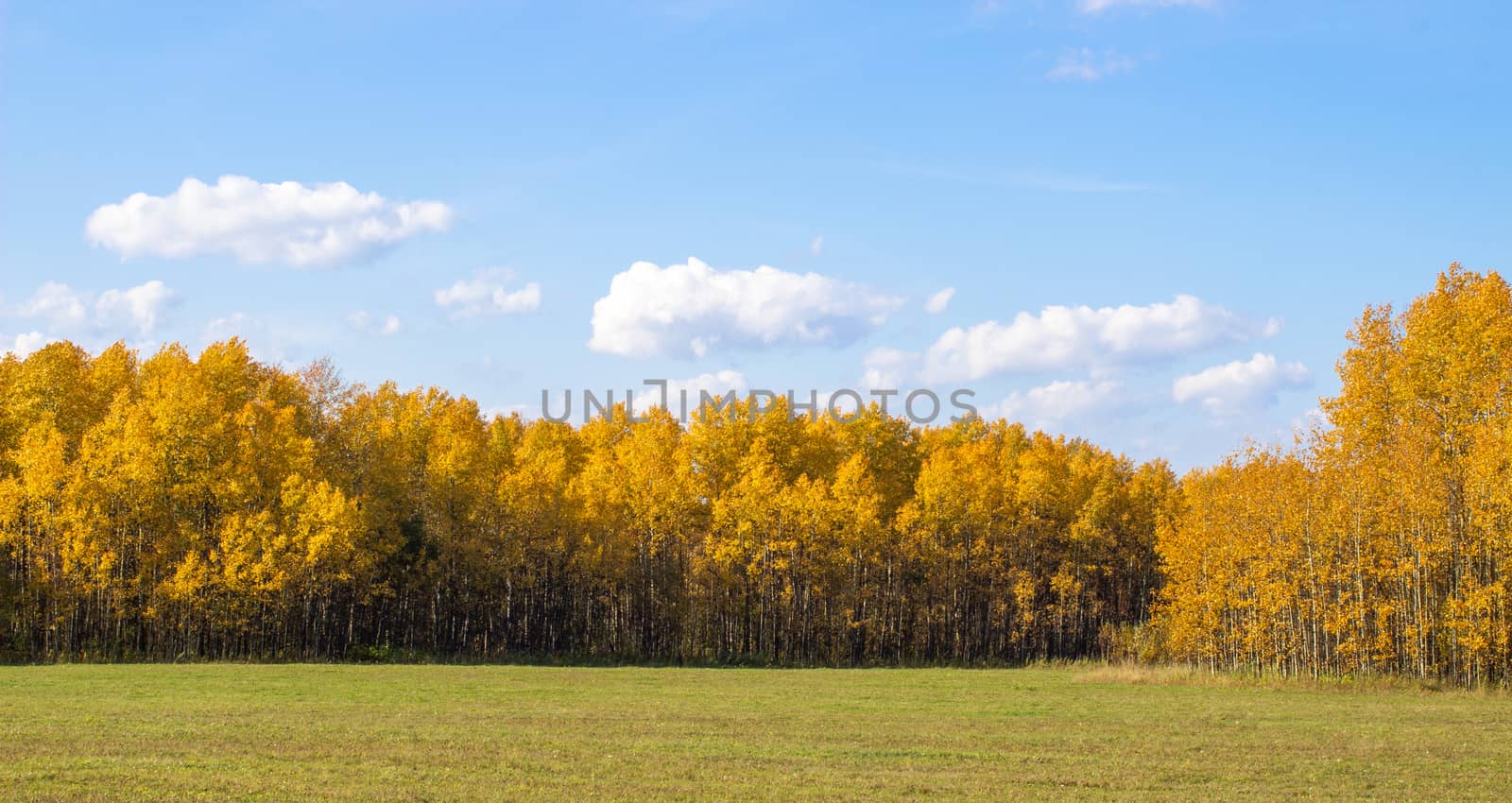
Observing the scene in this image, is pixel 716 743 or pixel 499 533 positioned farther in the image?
pixel 499 533

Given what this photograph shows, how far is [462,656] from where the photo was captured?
60.9m

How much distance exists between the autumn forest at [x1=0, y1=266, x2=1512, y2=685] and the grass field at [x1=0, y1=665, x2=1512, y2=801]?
701 cm

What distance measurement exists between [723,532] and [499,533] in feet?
41.5

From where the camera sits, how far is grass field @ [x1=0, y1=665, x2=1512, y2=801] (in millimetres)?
18375

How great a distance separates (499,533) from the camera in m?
65.9

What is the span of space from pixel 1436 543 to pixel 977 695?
59.3 feet

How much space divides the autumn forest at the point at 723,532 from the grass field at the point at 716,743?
7009mm

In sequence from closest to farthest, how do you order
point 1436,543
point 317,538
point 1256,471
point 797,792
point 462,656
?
1. point 797,792
2. point 1436,543
3. point 1256,471
4. point 317,538
5. point 462,656

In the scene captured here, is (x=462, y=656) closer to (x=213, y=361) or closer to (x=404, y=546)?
(x=404, y=546)

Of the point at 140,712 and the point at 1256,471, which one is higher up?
the point at 1256,471

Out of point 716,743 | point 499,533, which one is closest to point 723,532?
point 499,533

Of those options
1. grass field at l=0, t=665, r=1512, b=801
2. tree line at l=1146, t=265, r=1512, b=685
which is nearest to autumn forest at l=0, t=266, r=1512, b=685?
tree line at l=1146, t=265, r=1512, b=685

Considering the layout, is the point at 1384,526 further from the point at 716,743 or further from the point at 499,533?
the point at 499,533

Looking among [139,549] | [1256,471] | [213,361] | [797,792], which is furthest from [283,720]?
[213,361]
